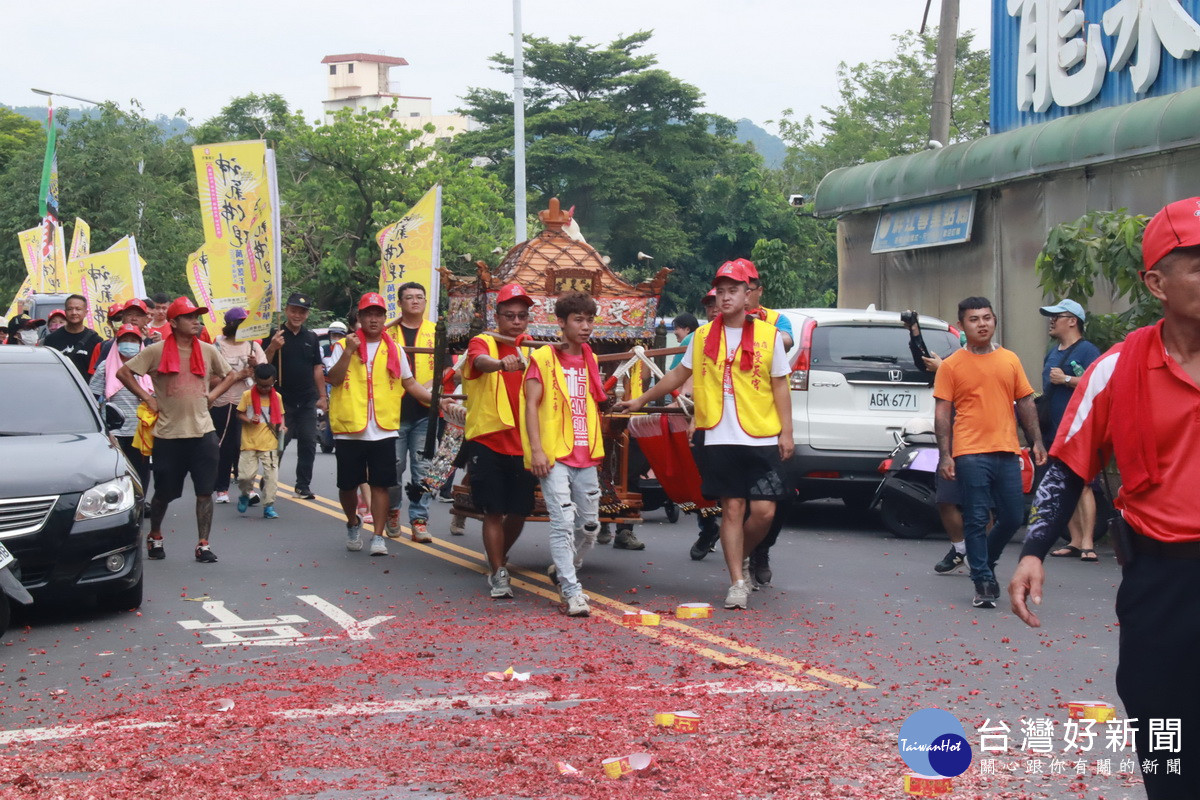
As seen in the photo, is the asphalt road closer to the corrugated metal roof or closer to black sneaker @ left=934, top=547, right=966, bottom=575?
black sneaker @ left=934, top=547, right=966, bottom=575

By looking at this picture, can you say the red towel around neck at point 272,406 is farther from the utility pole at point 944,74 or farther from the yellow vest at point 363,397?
the utility pole at point 944,74

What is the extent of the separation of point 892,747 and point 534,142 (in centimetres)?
5013

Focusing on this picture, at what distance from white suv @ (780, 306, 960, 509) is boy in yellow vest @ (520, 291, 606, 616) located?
12.1 ft

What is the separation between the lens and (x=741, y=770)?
17.2ft

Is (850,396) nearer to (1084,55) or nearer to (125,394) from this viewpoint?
(125,394)

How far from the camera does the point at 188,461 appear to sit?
10891mm

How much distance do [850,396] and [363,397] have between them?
411 centimetres

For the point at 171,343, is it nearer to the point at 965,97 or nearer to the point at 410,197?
the point at 410,197

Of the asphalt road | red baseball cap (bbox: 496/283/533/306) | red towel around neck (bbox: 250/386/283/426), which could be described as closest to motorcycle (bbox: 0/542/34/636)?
the asphalt road

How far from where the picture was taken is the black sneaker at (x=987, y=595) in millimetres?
8906

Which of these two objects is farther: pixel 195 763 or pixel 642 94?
pixel 642 94

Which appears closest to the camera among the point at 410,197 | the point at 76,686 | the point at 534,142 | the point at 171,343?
the point at 76,686

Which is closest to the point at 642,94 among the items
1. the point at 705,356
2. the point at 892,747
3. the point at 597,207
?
the point at 597,207

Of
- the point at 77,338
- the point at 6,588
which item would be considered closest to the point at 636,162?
the point at 77,338
